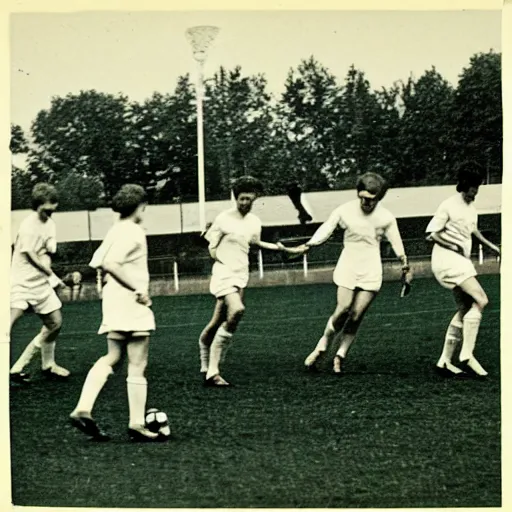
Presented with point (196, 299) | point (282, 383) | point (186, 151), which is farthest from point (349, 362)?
point (186, 151)

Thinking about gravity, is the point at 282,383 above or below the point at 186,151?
below

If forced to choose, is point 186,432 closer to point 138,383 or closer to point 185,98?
point 138,383

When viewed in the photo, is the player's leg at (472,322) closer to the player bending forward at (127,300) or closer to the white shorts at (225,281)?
the white shorts at (225,281)

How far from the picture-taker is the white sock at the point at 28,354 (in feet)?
24.1

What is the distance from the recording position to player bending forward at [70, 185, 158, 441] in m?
6.42

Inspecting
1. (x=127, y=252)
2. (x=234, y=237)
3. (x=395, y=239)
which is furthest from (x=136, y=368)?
(x=395, y=239)

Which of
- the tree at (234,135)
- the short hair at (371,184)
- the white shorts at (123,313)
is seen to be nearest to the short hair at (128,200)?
the white shorts at (123,313)

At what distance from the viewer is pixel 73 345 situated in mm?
Answer: 7988

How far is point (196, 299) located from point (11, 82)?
2.31m

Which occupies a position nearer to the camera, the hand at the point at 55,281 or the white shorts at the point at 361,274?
the hand at the point at 55,281

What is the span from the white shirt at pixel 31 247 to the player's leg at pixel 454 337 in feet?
9.44

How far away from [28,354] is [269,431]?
189cm

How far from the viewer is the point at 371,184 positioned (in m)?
7.72

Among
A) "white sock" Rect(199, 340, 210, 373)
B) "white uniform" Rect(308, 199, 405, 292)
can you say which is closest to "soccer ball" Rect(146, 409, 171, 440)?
"white sock" Rect(199, 340, 210, 373)
